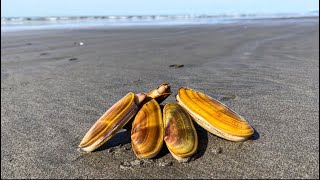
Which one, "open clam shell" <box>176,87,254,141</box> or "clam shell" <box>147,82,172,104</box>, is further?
"clam shell" <box>147,82,172,104</box>

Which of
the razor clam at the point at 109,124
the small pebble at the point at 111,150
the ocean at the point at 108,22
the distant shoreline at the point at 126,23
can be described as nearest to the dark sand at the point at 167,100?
the small pebble at the point at 111,150

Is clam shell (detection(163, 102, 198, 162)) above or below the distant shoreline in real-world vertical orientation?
above

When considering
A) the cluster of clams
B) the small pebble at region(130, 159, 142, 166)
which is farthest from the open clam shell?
the small pebble at region(130, 159, 142, 166)

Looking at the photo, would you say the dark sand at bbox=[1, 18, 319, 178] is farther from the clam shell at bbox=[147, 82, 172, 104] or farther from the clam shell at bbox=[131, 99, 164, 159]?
the clam shell at bbox=[147, 82, 172, 104]

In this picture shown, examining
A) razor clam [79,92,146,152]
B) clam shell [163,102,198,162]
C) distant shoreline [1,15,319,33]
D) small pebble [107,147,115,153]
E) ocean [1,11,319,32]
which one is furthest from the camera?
ocean [1,11,319,32]

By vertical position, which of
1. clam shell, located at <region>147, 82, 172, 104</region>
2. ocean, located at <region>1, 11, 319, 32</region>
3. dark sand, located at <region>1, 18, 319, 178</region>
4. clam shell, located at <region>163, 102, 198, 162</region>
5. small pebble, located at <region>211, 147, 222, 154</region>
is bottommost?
ocean, located at <region>1, 11, 319, 32</region>

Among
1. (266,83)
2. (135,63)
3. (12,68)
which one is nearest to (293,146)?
(266,83)
